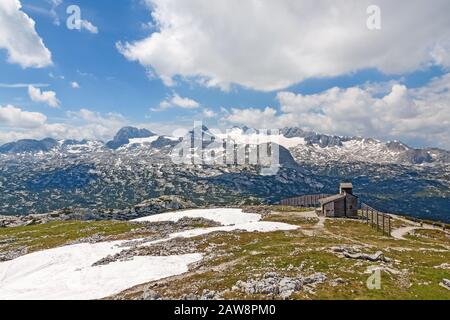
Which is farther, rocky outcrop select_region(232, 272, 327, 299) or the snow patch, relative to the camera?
the snow patch

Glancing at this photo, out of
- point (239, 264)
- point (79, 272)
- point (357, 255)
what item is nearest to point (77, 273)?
point (79, 272)

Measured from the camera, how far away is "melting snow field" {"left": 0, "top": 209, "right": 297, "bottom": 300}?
49.9m

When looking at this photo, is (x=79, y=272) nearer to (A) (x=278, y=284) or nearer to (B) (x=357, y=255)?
(A) (x=278, y=284)

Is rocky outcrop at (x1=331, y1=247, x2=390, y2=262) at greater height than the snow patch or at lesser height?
greater

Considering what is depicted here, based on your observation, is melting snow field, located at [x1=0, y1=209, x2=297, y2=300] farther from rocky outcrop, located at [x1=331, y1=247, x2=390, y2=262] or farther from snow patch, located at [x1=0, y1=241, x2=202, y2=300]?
rocky outcrop, located at [x1=331, y1=247, x2=390, y2=262]

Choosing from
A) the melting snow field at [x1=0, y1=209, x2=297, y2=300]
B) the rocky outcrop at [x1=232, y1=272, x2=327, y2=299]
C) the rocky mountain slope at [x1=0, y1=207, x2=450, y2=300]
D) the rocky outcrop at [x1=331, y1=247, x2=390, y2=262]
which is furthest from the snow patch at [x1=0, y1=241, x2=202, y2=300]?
the rocky outcrop at [x1=331, y1=247, x2=390, y2=262]

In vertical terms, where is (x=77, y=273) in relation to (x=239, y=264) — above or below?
below

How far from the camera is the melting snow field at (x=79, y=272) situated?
4994 cm

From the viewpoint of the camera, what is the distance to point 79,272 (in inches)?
2311

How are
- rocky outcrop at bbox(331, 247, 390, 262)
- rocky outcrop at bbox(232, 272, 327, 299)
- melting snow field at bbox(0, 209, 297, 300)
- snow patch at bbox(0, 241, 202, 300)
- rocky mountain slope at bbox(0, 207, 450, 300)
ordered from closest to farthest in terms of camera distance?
rocky outcrop at bbox(232, 272, 327, 299)
rocky mountain slope at bbox(0, 207, 450, 300)
snow patch at bbox(0, 241, 202, 300)
melting snow field at bbox(0, 209, 297, 300)
rocky outcrop at bbox(331, 247, 390, 262)

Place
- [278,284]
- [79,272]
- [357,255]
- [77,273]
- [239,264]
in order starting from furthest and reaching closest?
[79,272] → [77,273] → [239,264] → [357,255] → [278,284]

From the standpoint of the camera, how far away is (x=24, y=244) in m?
100
